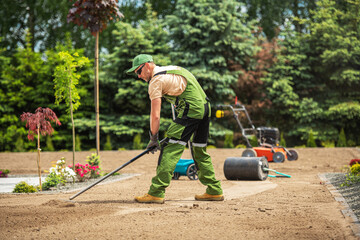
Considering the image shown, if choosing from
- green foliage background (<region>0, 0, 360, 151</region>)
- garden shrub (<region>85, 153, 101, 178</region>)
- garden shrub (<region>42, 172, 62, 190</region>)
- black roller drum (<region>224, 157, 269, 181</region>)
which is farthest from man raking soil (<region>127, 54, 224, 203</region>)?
green foliage background (<region>0, 0, 360, 151</region>)

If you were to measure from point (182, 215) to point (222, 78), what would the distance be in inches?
620

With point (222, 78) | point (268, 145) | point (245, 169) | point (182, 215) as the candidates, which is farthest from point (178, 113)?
point (222, 78)

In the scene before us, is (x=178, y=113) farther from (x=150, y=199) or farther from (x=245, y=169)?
(x=245, y=169)

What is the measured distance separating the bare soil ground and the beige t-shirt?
1.31 metres

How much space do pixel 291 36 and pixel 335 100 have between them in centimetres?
396

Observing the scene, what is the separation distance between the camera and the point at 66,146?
22.1m

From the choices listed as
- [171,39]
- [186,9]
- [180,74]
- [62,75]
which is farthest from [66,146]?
[180,74]

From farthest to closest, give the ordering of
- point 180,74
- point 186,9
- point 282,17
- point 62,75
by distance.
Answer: point 282,17, point 186,9, point 62,75, point 180,74

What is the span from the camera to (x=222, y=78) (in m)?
20.1

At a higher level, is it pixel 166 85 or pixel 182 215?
pixel 166 85

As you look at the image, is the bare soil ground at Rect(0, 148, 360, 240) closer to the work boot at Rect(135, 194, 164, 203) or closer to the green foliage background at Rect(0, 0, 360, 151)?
the work boot at Rect(135, 194, 164, 203)

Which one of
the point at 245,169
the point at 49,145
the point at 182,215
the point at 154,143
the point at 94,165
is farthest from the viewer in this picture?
the point at 49,145

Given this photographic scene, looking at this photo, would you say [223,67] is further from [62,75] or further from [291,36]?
[62,75]

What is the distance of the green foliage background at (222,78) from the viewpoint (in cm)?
2045
